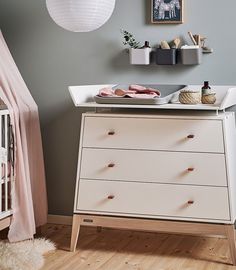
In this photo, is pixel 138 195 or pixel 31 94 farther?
pixel 31 94

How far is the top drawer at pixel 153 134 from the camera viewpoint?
10.2 ft

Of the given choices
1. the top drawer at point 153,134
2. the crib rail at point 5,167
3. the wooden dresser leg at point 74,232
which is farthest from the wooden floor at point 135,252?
the top drawer at point 153,134

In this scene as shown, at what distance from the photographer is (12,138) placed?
11.2 ft

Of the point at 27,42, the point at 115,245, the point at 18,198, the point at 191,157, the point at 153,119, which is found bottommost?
the point at 115,245

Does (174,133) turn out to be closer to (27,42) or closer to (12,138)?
(12,138)

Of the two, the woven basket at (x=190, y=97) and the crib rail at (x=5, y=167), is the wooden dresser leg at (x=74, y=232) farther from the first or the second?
the woven basket at (x=190, y=97)

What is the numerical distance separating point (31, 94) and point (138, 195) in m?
1.20

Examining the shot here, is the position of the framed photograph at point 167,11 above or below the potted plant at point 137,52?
above

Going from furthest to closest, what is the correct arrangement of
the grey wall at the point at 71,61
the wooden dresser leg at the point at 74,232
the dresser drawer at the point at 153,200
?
the grey wall at the point at 71,61, the wooden dresser leg at the point at 74,232, the dresser drawer at the point at 153,200

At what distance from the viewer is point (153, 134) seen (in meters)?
3.20

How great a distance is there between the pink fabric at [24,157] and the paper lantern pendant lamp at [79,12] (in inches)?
19.9

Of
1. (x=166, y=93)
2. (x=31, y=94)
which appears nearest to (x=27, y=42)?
(x=31, y=94)

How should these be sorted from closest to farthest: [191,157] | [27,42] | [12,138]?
[191,157]
[12,138]
[27,42]

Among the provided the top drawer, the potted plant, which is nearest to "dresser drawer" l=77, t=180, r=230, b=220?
the top drawer
